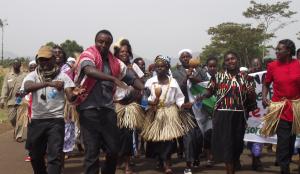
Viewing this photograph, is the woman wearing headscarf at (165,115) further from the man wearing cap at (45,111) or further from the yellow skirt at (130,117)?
the man wearing cap at (45,111)

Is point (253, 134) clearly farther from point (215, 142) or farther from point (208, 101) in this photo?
point (215, 142)

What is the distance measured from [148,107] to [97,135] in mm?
2554

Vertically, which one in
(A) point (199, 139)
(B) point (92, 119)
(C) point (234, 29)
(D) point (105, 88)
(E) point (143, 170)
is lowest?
(E) point (143, 170)

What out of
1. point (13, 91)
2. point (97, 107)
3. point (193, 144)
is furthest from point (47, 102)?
point (13, 91)

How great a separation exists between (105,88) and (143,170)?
3.09 metres

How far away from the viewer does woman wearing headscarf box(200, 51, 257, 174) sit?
22.9 ft

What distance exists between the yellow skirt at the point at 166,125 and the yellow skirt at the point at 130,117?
0.14 m

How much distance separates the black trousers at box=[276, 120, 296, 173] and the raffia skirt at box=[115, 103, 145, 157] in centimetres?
221

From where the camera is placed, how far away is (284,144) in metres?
7.02

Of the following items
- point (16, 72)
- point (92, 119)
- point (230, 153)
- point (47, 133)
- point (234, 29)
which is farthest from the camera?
point (234, 29)

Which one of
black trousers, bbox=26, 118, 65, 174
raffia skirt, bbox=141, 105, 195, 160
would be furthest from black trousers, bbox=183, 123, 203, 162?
black trousers, bbox=26, 118, 65, 174

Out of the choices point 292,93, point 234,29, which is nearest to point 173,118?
point 292,93

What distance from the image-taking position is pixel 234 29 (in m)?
52.8

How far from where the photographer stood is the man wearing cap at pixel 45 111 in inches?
235
